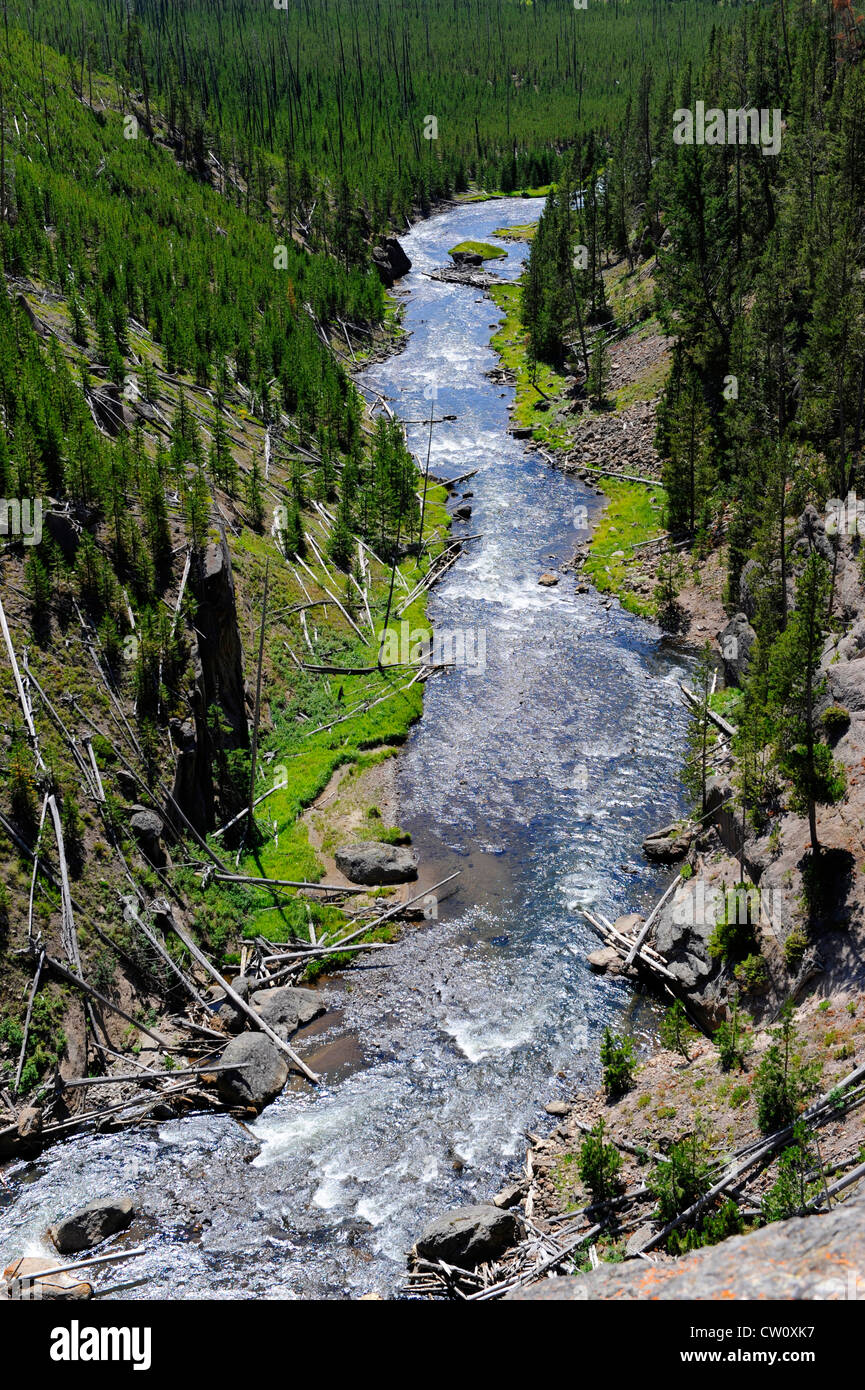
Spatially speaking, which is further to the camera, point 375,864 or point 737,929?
point 375,864

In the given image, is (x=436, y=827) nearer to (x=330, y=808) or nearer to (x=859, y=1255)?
(x=330, y=808)

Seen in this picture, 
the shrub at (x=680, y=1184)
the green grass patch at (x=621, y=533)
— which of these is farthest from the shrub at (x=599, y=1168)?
the green grass patch at (x=621, y=533)

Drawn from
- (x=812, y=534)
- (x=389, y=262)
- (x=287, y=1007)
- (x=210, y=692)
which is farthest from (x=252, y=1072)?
(x=389, y=262)

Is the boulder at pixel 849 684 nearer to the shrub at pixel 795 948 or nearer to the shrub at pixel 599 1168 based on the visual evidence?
the shrub at pixel 795 948

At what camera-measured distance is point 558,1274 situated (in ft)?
62.6

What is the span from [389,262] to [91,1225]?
410 feet

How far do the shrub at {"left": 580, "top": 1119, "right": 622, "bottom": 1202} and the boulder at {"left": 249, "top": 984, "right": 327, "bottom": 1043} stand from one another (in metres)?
9.87

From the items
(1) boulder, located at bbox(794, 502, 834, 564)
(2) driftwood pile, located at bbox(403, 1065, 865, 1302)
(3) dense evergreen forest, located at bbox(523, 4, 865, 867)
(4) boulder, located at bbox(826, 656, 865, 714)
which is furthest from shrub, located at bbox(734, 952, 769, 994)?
(1) boulder, located at bbox(794, 502, 834, 564)

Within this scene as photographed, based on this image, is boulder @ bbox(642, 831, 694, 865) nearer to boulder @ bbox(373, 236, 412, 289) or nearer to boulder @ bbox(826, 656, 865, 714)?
boulder @ bbox(826, 656, 865, 714)

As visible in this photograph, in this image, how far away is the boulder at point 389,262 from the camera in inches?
4808

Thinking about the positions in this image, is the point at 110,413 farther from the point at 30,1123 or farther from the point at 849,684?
the point at 849,684

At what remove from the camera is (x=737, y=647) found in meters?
39.7

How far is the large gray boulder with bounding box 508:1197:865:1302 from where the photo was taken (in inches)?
485
